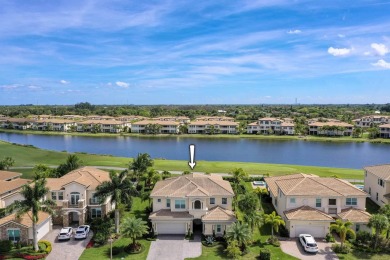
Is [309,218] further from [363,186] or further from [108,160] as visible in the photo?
[108,160]

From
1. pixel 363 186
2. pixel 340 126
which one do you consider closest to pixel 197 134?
pixel 340 126

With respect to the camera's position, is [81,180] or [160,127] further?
[160,127]

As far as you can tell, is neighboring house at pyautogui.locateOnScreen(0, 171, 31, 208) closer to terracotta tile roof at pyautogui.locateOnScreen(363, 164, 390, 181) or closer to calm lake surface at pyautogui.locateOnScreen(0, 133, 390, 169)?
calm lake surface at pyautogui.locateOnScreen(0, 133, 390, 169)

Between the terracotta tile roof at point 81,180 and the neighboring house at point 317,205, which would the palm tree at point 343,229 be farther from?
the terracotta tile roof at point 81,180

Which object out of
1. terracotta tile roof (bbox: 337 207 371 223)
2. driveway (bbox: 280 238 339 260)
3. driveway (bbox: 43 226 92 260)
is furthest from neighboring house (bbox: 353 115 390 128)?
driveway (bbox: 43 226 92 260)

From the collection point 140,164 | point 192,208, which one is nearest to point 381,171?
point 192,208

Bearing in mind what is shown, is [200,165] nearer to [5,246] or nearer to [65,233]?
[65,233]
